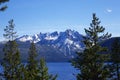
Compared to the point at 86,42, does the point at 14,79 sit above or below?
below

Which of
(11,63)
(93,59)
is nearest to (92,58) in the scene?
(93,59)

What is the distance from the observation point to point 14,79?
164 feet

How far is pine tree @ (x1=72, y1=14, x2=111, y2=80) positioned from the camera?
3734 cm

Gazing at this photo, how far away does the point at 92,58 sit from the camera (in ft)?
123

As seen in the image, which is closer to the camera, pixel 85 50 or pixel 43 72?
pixel 85 50

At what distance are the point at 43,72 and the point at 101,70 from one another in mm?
9946

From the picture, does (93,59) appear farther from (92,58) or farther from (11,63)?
(11,63)

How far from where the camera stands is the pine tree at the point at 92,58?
1470 inches

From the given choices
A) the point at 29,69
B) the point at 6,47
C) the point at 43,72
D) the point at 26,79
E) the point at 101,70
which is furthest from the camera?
the point at 29,69

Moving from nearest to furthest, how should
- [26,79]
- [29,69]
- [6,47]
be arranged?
[26,79] → [6,47] → [29,69]

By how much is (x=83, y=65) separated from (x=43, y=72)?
26.9 ft

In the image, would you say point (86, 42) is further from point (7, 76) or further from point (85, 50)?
point (7, 76)

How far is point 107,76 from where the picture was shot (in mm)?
37906

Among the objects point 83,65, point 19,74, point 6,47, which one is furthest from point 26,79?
point 83,65
